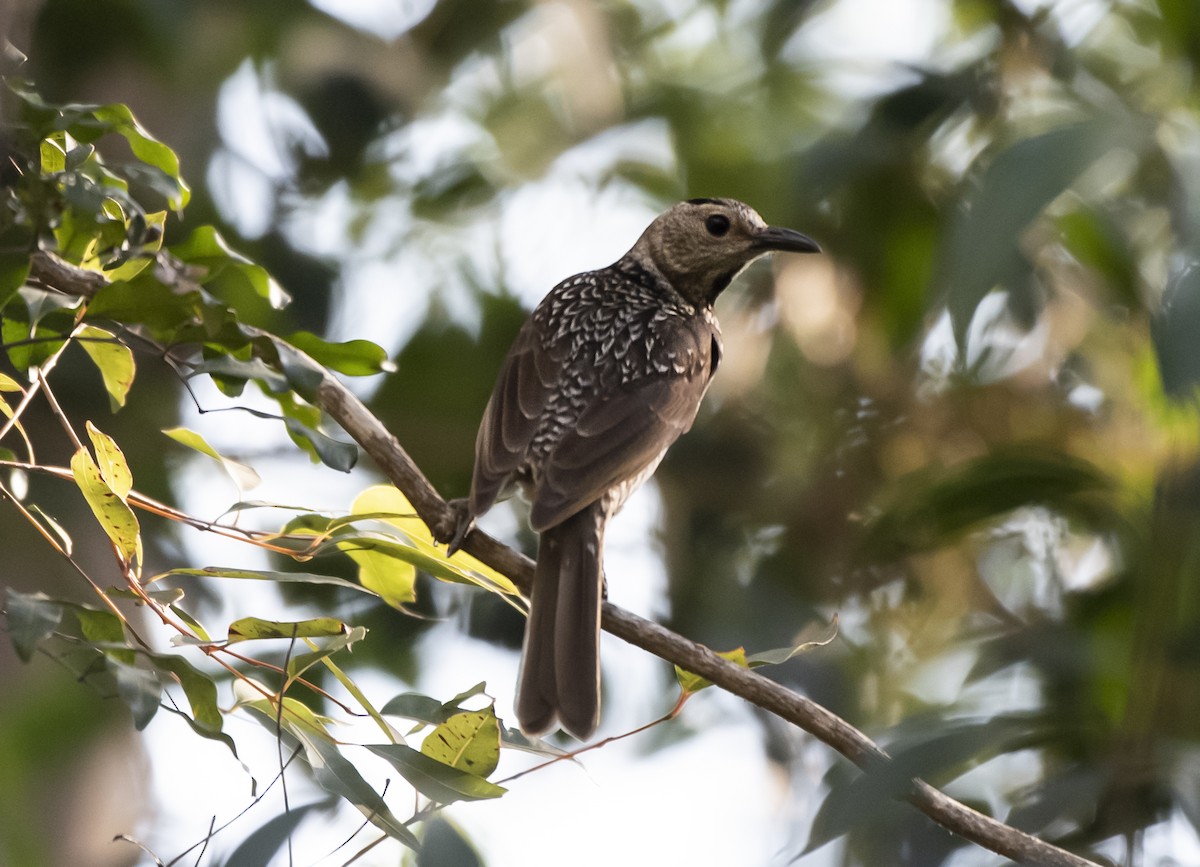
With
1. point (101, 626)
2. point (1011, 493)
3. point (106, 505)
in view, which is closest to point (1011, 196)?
point (1011, 493)

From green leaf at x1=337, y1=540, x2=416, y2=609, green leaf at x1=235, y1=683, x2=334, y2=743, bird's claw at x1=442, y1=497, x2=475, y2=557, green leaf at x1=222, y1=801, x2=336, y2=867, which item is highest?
bird's claw at x1=442, y1=497, x2=475, y2=557

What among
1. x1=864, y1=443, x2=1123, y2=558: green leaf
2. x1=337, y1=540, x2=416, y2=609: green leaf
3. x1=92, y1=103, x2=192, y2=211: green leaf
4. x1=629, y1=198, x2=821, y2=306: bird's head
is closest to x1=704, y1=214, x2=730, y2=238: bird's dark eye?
x1=629, y1=198, x2=821, y2=306: bird's head

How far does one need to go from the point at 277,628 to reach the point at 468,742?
0.40 m

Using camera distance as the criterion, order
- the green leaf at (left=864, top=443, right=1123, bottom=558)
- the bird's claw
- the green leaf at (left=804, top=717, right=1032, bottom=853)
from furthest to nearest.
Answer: the green leaf at (left=864, top=443, right=1123, bottom=558) → the green leaf at (left=804, top=717, right=1032, bottom=853) → the bird's claw

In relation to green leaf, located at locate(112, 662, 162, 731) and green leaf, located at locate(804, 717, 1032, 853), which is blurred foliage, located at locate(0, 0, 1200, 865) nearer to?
green leaf, located at locate(804, 717, 1032, 853)

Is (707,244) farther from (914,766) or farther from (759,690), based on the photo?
(759,690)

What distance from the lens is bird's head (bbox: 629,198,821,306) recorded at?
500cm

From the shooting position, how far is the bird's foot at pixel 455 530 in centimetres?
294

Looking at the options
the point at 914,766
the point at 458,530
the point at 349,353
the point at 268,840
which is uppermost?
the point at 349,353

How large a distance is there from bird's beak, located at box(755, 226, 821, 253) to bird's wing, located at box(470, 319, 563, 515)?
3.13ft

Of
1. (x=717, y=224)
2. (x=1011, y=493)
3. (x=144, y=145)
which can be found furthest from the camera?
(x=717, y=224)

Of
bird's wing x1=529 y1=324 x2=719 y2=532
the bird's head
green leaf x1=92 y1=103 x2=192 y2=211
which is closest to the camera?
green leaf x1=92 y1=103 x2=192 y2=211

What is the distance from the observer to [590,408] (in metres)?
4.05

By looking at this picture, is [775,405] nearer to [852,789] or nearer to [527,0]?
[527,0]
